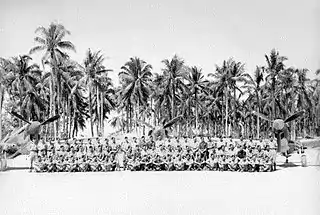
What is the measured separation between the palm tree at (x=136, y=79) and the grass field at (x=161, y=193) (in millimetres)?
22234

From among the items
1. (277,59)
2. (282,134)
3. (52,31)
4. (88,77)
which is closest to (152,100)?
(88,77)

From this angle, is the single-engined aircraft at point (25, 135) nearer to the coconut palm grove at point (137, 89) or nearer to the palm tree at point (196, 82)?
the coconut palm grove at point (137, 89)

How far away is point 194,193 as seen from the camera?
12609 mm

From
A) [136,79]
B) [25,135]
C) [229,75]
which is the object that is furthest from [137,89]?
[25,135]

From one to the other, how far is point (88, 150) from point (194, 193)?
758cm

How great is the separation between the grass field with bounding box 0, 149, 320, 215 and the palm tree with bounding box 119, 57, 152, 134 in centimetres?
2223

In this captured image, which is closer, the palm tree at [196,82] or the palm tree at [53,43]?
the palm tree at [53,43]

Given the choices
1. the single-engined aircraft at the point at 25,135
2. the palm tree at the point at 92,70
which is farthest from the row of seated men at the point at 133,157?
the palm tree at the point at 92,70

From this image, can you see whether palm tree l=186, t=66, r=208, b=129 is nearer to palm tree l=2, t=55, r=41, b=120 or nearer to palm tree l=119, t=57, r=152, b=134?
palm tree l=119, t=57, r=152, b=134

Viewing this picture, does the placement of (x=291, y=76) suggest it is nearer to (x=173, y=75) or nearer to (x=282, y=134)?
(x=173, y=75)

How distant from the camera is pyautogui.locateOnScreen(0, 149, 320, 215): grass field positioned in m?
10.4

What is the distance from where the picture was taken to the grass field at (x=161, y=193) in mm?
10359

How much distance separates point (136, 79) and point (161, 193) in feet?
91.5

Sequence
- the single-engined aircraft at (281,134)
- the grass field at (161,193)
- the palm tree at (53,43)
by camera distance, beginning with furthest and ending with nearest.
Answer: the palm tree at (53,43) → the single-engined aircraft at (281,134) → the grass field at (161,193)
